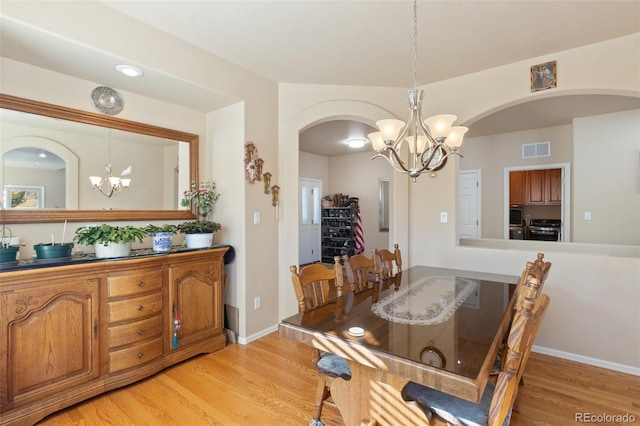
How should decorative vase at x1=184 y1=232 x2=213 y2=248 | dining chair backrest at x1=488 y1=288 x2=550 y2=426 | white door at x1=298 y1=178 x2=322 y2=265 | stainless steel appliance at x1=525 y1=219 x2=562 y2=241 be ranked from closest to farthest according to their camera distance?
dining chair backrest at x1=488 y1=288 x2=550 y2=426
decorative vase at x1=184 y1=232 x2=213 y2=248
stainless steel appliance at x1=525 y1=219 x2=562 y2=241
white door at x1=298 y1=178 x2=322 y2=265

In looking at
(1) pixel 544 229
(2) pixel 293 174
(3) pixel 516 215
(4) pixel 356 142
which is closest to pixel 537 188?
(3) pixel 516 215

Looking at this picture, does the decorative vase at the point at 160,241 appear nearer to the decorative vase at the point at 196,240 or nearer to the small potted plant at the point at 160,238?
the small potted plant at the point at 160,238

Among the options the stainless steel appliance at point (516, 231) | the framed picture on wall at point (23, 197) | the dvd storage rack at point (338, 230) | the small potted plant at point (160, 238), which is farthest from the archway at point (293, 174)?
the stainless steel appliance at point (516, 231)

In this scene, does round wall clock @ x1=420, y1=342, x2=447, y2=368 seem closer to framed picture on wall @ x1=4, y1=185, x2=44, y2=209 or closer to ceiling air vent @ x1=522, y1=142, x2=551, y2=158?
framed picture on wall @ x1=4, y1=185, x2=44, y2=209

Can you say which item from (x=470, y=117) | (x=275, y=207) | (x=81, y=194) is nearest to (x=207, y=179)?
(x=275, y=207)

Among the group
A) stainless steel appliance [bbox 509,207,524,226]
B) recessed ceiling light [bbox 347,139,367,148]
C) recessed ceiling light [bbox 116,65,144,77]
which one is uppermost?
recessed ceiling light [bbox 347,139,367,148]

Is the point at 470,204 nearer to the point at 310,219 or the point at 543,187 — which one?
the point at 543,187

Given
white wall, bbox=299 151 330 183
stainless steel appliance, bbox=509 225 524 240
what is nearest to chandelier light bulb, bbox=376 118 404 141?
white wall, bbox=299 151 330 183

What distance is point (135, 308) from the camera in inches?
93.2

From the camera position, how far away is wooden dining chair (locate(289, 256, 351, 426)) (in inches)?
68.2

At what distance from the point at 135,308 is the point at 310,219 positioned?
17.5 feet

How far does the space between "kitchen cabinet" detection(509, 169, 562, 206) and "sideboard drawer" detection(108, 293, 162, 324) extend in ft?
23.0

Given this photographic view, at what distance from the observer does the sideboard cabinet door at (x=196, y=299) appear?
2643 millimetres

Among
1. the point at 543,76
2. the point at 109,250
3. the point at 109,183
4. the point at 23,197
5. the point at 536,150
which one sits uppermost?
the point at 543,76
